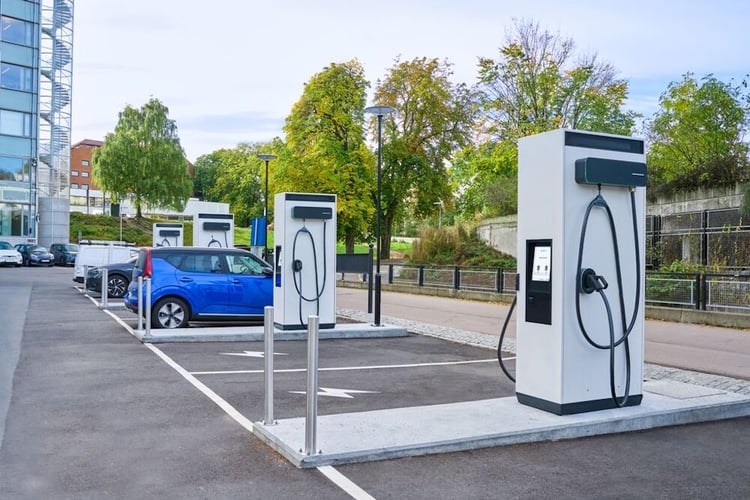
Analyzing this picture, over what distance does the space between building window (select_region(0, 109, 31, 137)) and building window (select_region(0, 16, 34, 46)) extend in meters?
5.59

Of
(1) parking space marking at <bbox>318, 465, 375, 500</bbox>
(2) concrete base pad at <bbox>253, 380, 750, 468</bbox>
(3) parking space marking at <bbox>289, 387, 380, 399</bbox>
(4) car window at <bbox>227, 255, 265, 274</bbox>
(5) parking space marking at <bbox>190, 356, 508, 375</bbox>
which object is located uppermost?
(4) car window at <bbox>227, 255, 265, 274</bbox>

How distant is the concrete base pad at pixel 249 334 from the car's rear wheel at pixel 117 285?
366 inches

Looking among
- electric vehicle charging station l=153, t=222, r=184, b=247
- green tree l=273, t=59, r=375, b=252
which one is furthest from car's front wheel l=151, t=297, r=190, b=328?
green tree l=273, t=59, r=375, b=252

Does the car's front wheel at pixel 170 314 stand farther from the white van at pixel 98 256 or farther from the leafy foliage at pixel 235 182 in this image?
the leafy foliage at pixel 235 182

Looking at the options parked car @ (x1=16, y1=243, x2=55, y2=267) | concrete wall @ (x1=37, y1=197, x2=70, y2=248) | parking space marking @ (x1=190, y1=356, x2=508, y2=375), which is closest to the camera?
parking space marking @ (x1=190, y1=356, x2=508, y2=375)

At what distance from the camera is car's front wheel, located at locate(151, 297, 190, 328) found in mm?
13672

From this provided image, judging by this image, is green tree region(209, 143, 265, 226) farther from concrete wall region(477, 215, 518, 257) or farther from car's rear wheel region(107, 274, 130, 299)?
car's rear wheel region(107, 274, 130, 299)

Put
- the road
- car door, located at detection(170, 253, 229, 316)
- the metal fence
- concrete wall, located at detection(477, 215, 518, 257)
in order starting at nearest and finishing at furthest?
the road < car door, located at detection(170, 253, 229, 316) < the metal fence < concrete wall, located at detection(477, 215, 518, 257)

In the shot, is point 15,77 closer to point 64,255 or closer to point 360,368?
point 64,255

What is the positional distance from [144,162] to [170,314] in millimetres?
60652

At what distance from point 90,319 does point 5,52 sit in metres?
48.2

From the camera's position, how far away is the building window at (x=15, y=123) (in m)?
55.5

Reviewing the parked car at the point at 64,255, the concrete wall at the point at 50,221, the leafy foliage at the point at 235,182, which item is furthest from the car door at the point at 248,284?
the leafy foliage at the point at 235,182

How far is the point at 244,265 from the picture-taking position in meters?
14.5
